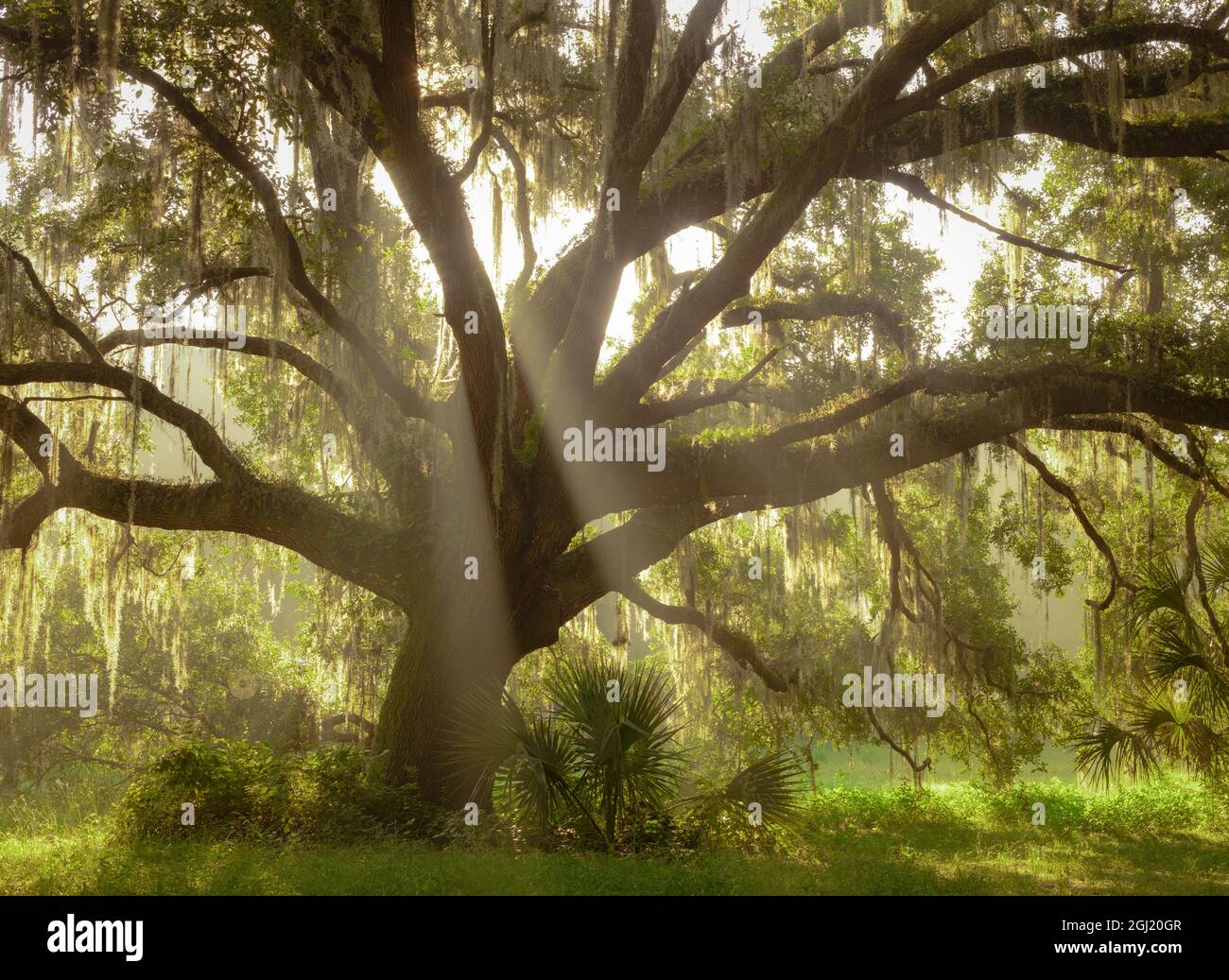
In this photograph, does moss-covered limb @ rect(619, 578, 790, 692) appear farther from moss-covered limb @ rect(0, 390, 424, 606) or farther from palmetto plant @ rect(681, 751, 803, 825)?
palmetto plant @ rect(681, 751, 803, 825)

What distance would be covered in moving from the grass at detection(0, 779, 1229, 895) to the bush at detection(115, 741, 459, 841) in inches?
12.4

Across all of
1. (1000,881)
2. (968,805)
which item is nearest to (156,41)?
(1000,881)

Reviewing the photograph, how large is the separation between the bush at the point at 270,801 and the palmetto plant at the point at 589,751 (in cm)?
122

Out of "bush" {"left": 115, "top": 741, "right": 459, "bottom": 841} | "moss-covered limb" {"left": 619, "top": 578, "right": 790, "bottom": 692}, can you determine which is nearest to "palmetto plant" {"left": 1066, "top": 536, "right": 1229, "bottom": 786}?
"moss-covered limb" {"left": 619, "top": 578, "right": 790, "bottom": 692}

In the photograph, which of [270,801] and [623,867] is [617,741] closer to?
[623,867]

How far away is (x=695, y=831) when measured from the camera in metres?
7.80

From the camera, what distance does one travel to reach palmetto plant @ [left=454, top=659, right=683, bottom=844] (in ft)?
23.2

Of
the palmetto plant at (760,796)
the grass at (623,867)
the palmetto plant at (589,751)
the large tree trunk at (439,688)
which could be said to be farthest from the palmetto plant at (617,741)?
the large tree trunk at (439,688)

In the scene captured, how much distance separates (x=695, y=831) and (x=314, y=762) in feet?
11.9

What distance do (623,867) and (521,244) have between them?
6235 millimetres

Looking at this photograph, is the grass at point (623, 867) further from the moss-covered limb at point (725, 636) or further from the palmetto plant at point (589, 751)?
the moss-covered limb at point (725, 636)

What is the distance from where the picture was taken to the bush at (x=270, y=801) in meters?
8.17
